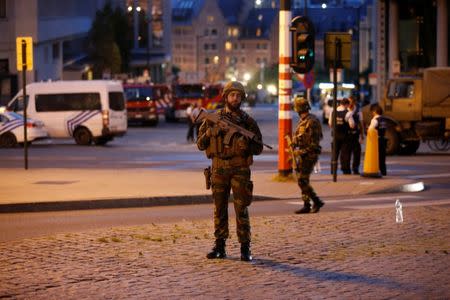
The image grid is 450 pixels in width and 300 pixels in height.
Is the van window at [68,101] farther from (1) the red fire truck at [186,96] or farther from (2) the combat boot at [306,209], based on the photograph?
(1) the red fire truck at [186,96]

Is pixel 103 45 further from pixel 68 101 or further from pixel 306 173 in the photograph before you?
pixel 306 173

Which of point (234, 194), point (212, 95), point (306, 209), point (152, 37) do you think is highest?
point (152, 37)

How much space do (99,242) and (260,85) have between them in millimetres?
160749

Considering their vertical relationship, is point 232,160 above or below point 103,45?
below

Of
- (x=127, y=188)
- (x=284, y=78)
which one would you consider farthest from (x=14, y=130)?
(x=284, y=78)

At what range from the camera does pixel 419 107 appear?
111 ft

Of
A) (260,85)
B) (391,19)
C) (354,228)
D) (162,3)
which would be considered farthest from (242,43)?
(354,228)

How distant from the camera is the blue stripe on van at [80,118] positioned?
39594 millimetres

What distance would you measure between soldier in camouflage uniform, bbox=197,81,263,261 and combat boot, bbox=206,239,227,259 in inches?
2.6

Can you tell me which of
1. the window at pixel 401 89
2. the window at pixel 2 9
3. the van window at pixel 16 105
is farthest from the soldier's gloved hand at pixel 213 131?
the window at pixel 2 9

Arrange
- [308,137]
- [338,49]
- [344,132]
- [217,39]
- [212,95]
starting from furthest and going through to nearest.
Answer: [217,39] → [212,95] → [344,132] → [338,49] → [308,137]

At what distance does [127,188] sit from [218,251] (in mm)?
9110

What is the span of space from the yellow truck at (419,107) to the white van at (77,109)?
10.2 meters

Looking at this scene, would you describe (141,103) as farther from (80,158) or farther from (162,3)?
(162,3)
